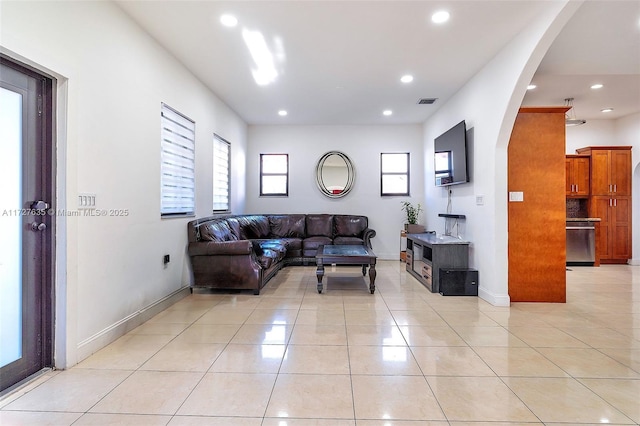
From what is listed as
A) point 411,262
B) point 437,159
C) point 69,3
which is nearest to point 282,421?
point 69,3

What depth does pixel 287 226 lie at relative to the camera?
6.80 m

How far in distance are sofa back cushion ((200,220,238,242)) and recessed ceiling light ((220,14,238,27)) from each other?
2.34 meters

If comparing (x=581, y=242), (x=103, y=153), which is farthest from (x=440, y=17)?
(x=581, y=242)

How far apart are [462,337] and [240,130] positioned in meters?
5.49

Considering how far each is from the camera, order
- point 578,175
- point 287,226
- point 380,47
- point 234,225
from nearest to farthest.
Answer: point 380,47
point 234,225
point 578,175
point 287,226

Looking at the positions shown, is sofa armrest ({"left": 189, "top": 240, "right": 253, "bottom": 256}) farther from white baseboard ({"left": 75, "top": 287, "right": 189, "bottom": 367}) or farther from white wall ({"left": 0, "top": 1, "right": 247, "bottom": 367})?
white baseboard ({"left": 75, "top": 287, "right": 189, "bottom": 367})

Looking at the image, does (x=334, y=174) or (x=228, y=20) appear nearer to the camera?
(x=228, y=20)

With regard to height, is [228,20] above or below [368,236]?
above

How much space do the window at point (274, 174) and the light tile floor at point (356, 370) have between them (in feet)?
12.7

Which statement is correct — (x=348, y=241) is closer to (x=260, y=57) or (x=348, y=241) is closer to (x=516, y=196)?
(x=516, y=196)

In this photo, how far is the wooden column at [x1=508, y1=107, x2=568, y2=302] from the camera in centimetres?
388

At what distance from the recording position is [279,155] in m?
7.32

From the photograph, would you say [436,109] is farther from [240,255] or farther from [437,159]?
[240,255]

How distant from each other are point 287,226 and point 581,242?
5.74 metres
